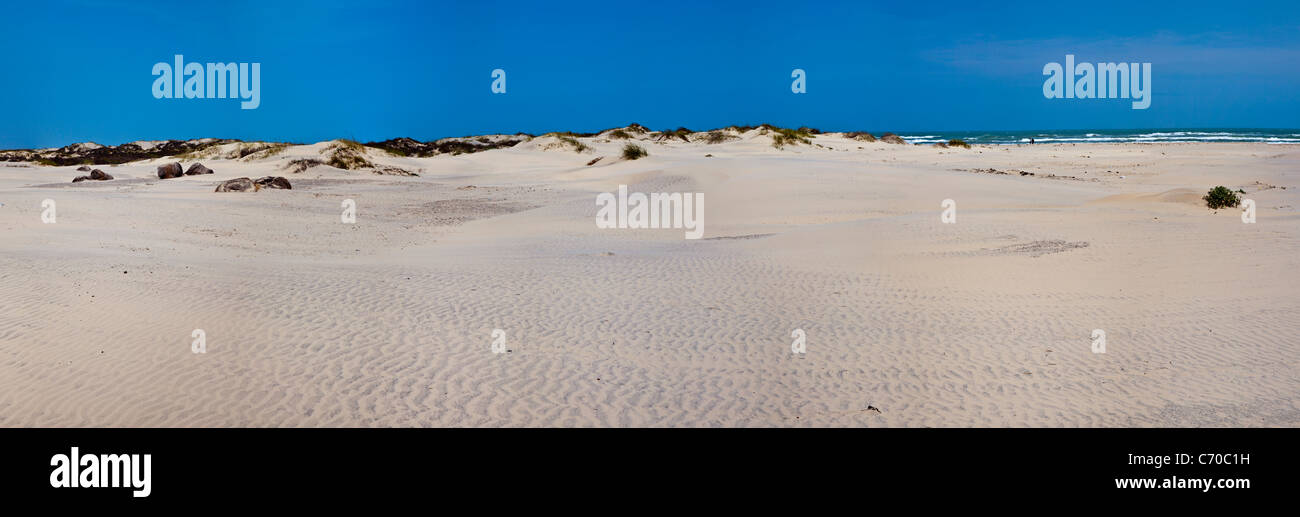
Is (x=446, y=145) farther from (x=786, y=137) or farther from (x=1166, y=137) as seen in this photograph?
(x=1166, y=137)

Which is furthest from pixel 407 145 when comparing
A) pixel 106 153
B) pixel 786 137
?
pixel 786 137

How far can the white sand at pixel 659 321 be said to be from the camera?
264 inches

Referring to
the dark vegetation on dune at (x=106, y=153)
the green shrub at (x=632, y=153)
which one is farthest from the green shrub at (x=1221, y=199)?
the dark vegetation on dune at (x=106, y=153)

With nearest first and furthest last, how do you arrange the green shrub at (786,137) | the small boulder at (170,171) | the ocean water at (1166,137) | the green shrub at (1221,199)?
the green shrub at (1221,199)
the small boulder at (170,171)
the green shrub at (786,137)
the ocean water at (1166,137)

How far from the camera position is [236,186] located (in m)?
27.1

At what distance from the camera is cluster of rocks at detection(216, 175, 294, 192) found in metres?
27.0

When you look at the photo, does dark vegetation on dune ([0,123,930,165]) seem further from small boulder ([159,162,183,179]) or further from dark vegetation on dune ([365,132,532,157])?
small boulder ([159,162,183,179])

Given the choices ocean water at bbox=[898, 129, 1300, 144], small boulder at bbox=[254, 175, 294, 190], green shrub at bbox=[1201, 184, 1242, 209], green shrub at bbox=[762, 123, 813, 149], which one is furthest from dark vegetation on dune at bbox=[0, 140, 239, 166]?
ocean water at bbox=[898, 129, 1300, 144]

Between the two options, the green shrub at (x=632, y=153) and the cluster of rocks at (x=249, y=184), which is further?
the green shrub at (x=632, y=153)

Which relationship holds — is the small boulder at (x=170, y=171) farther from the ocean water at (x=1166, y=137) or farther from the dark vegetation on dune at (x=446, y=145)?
the ocean water at (x=1166, y=137)

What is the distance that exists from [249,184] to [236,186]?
1.87ft
